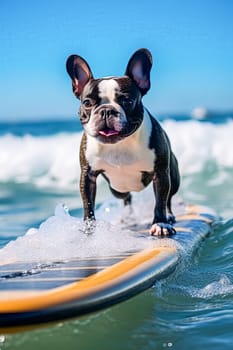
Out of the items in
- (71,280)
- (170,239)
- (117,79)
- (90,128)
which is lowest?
(170,239)

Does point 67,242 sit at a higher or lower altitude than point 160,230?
higher

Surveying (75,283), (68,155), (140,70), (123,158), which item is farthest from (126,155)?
(68,155)

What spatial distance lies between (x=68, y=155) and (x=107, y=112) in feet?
30.7

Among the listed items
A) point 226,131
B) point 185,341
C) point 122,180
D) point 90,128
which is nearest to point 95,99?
point 90,128

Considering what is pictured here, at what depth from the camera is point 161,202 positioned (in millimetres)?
4285

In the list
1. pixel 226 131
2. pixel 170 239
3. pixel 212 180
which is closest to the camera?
pixel 170 239

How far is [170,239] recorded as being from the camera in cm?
418

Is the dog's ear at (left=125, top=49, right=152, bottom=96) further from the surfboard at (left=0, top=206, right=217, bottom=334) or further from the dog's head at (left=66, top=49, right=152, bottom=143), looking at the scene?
the surfboard at (left=0, top=206, right=217, bottom=334)

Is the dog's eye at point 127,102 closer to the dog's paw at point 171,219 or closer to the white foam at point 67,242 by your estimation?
the white foam at point 67,242

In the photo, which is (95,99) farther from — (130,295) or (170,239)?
(130,295)

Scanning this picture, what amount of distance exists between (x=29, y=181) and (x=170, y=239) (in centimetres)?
716

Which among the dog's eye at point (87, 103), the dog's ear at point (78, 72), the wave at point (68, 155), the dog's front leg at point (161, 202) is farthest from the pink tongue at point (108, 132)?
the wave at point (68, 155)

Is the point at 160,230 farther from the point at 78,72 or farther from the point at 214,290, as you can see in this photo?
the point at 78,72

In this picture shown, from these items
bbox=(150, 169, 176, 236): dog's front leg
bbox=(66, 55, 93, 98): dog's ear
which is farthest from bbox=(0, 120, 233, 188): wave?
bbox=(66, 55, 93, 98): dog's ear
